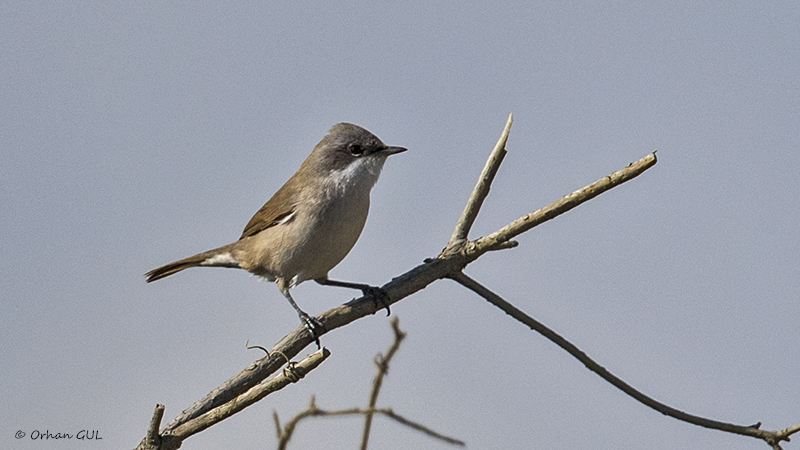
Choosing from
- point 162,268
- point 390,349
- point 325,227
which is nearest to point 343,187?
point 325,227

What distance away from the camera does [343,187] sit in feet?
21.4

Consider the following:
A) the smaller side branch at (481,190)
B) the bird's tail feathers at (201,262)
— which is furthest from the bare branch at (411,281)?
the bird's tail feathers at (201,262)

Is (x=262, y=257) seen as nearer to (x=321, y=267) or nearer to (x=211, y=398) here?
(x=321, y=267)

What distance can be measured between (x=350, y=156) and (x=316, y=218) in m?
0.75

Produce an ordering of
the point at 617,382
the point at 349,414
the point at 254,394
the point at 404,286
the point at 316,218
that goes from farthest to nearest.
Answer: the point at 316,218 < the point at 404,286 < the point at 617,382 < the point at 254,394 < the point at 349,414

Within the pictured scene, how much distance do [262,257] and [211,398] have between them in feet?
8.95

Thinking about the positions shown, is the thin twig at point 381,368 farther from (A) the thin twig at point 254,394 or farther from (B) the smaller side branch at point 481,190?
(B) the smaller side branch at point 481,190

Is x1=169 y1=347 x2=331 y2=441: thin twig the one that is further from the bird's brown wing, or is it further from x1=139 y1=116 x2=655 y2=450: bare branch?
the bird's brown wing

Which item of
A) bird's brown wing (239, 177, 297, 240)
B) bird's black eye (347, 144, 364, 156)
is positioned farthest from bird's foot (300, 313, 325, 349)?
bird's black eye (347, 144, 364, 156)

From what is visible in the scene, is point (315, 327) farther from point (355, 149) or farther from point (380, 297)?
point (355, 149)

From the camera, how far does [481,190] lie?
438 cm

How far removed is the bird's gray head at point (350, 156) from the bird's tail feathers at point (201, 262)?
1.14 metres

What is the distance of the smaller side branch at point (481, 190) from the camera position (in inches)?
170

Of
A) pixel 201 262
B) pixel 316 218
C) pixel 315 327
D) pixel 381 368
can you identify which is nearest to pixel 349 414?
pixel 381 368
